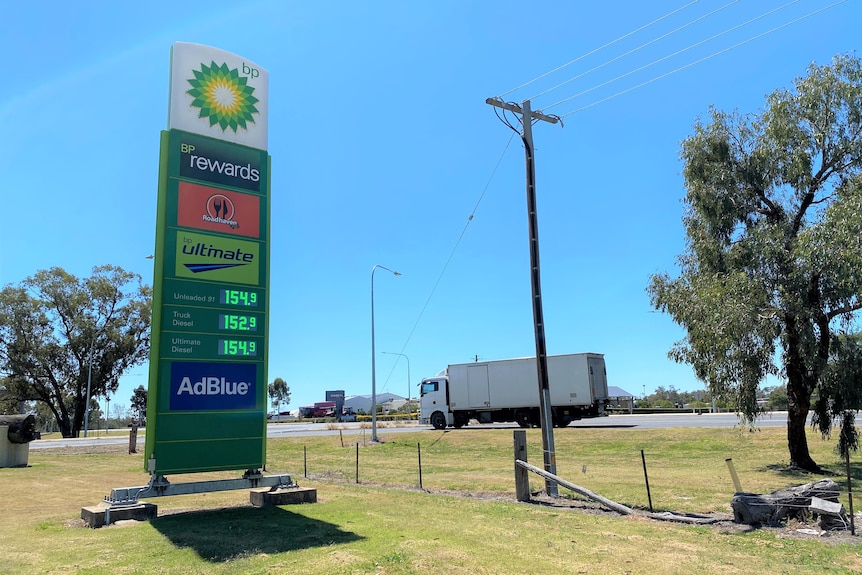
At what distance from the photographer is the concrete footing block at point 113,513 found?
8.82 meters

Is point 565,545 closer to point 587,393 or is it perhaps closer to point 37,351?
point 587,393

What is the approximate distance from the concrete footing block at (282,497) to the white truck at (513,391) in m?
23.0

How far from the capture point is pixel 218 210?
34.7 ft

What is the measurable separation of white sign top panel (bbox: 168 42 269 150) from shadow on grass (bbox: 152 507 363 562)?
6.45 metres

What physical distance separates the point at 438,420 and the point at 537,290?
25574 millimetres

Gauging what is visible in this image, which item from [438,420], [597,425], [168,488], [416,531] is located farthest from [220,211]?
[438,420]

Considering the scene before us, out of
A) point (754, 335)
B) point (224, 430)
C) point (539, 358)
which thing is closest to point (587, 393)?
point (754, 335)

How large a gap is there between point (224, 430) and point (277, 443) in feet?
70.5

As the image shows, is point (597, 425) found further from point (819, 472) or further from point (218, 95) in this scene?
point (218, 95)

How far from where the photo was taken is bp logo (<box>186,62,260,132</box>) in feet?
35.3

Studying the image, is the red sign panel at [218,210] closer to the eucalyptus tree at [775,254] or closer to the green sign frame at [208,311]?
the green sign frame at [208,311]

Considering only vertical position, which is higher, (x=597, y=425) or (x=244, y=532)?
(x=244, y=532)

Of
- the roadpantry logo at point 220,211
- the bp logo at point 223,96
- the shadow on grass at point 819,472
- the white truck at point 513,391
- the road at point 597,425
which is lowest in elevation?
the shadow on grass at point 819,472

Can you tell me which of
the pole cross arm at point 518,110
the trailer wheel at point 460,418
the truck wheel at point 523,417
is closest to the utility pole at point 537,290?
the pole cross arm at point 518,110
